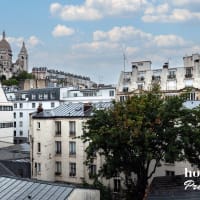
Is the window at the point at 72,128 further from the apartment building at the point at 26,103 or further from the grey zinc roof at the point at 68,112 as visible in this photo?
the apartment building at the point at 26,103

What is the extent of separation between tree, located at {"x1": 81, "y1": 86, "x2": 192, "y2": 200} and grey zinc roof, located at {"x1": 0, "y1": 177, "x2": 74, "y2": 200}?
5.52 metres

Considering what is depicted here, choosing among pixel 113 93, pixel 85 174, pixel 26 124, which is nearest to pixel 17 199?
pixel 85 174

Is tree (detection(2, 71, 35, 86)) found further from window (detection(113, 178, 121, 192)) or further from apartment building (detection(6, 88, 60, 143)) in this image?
window (detection(113, 178, 121, 192))

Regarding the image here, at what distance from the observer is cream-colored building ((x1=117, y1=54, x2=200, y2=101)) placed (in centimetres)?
6850

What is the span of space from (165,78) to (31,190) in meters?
52.7

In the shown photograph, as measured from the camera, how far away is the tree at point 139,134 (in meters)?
25.8

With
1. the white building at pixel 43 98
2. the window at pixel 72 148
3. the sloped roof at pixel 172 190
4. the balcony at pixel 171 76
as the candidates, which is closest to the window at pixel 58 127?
the window at pixel 72 148

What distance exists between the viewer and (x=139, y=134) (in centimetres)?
2548

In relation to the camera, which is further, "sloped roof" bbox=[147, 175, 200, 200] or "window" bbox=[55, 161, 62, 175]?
"window" bbox=[55, 161, 62, 175]

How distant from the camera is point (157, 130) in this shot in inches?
1052

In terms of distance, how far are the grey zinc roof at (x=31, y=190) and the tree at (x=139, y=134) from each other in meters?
5.52

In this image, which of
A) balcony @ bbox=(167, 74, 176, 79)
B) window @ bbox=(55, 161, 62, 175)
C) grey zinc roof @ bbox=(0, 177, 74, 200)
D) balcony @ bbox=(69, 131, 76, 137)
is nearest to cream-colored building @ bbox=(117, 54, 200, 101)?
balcony @ bbox=(167, 74, 176, 79)

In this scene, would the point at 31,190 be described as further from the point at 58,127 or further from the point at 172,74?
the point at 172,74

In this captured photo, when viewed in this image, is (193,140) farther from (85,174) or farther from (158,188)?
(85,174)
